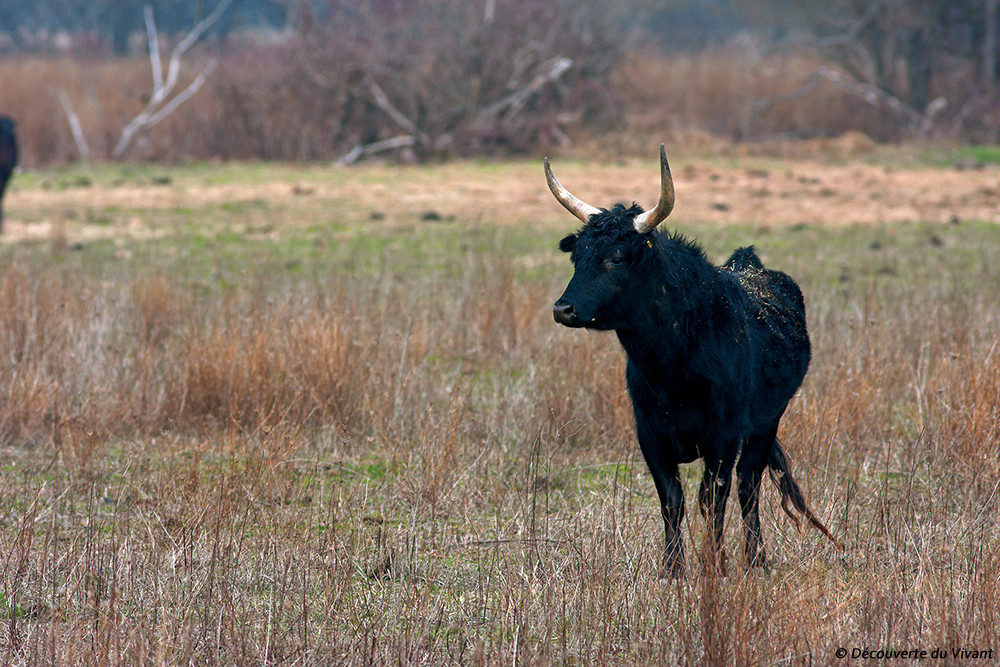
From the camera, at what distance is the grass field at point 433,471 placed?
3992mm

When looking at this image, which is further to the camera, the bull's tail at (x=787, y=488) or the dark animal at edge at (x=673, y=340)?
the bull's tail at (x=787, y=488)

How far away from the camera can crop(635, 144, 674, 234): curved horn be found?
13.6 ft

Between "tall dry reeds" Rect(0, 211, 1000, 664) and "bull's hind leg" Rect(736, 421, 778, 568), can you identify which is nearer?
"tall dry reeds" Rect(0, 211, 1000, 664)

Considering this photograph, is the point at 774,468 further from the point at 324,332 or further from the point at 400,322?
the point at 400,322

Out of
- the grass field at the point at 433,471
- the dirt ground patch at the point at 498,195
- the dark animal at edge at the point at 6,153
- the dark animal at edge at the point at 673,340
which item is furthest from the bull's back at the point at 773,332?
the dark animal at edge at the point at 6,153

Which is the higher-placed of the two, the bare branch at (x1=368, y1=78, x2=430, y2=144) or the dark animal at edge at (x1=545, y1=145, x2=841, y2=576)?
the bare branch at (x1=368, y1=78, x2=430, y2=144)

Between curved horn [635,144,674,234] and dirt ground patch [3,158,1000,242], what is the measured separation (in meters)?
10.2

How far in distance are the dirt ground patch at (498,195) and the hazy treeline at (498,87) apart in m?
2.31

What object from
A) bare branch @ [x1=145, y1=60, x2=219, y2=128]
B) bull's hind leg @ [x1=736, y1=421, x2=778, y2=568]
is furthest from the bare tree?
bull's hind leg @ [x1=736, y1=421, x2=778, y2=568]

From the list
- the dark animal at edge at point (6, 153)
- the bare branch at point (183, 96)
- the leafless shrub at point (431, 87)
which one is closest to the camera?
the dark animal at edge at point (6, 153)

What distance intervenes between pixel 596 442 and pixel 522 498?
120 centimetres

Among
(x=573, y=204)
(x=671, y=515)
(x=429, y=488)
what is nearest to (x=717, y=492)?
(x=671, y=515)

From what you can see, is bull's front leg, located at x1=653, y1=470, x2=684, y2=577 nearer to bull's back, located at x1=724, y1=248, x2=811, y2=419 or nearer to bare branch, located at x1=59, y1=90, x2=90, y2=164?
bull's back, located at x1=724, y1=248, x2=811, y2=419

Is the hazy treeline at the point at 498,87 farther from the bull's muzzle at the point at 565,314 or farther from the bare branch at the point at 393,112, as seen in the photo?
the bull's muzzle at the point at 565,314
